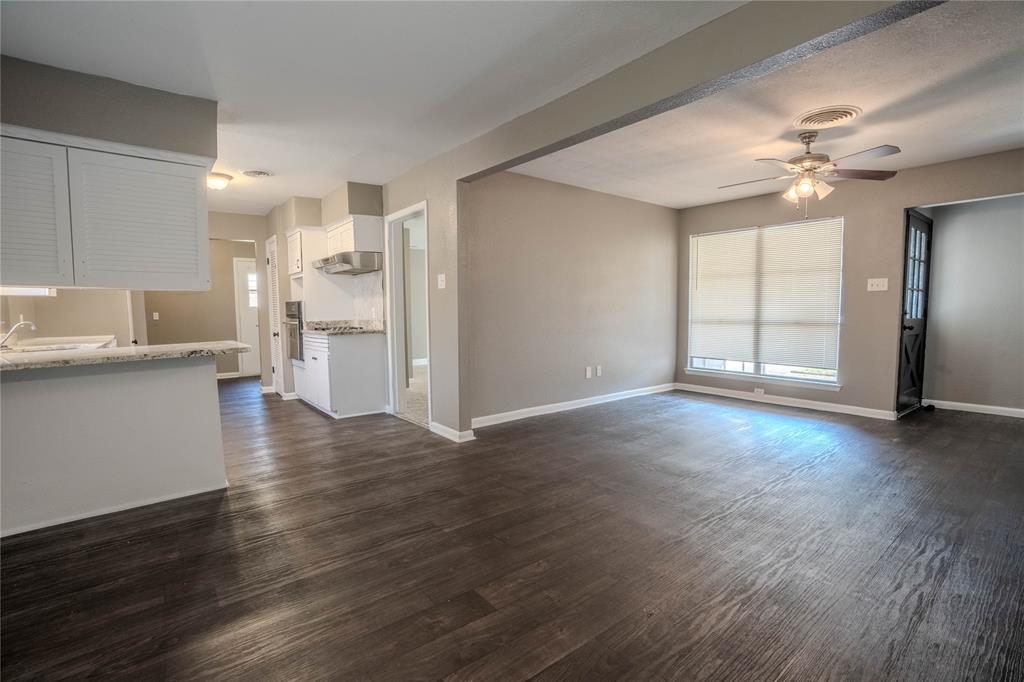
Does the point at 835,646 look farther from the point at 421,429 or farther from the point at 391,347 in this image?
the point at 391,347

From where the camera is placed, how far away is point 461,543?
239 centimetres

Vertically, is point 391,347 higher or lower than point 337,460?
higher

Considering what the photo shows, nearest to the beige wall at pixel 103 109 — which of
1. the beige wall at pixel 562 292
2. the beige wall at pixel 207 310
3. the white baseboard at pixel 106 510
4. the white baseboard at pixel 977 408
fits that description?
the beige wall at pixel 562 292

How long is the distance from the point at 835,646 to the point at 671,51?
2766mm

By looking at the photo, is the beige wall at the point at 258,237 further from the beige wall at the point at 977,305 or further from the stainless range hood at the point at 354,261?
the beige wall at the point at 977,305

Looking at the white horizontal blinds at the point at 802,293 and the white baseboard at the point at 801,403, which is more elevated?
the white horizontal blinds at the point at 802,293

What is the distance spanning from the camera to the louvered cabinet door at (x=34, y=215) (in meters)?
2.50

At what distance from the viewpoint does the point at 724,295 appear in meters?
6.31

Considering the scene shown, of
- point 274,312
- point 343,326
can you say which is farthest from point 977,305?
point 274,312

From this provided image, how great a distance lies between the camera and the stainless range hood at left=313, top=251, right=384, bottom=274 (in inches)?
194

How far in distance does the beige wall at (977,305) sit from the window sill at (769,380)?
1.27m

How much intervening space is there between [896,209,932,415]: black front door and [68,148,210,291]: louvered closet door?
661 centimetres

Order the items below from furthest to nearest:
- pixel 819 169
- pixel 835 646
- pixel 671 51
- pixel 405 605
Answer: pixel 819 169, pixel 671 51, pixel 405 605, pixel 835 646

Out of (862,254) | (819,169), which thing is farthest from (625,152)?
(862,254)
